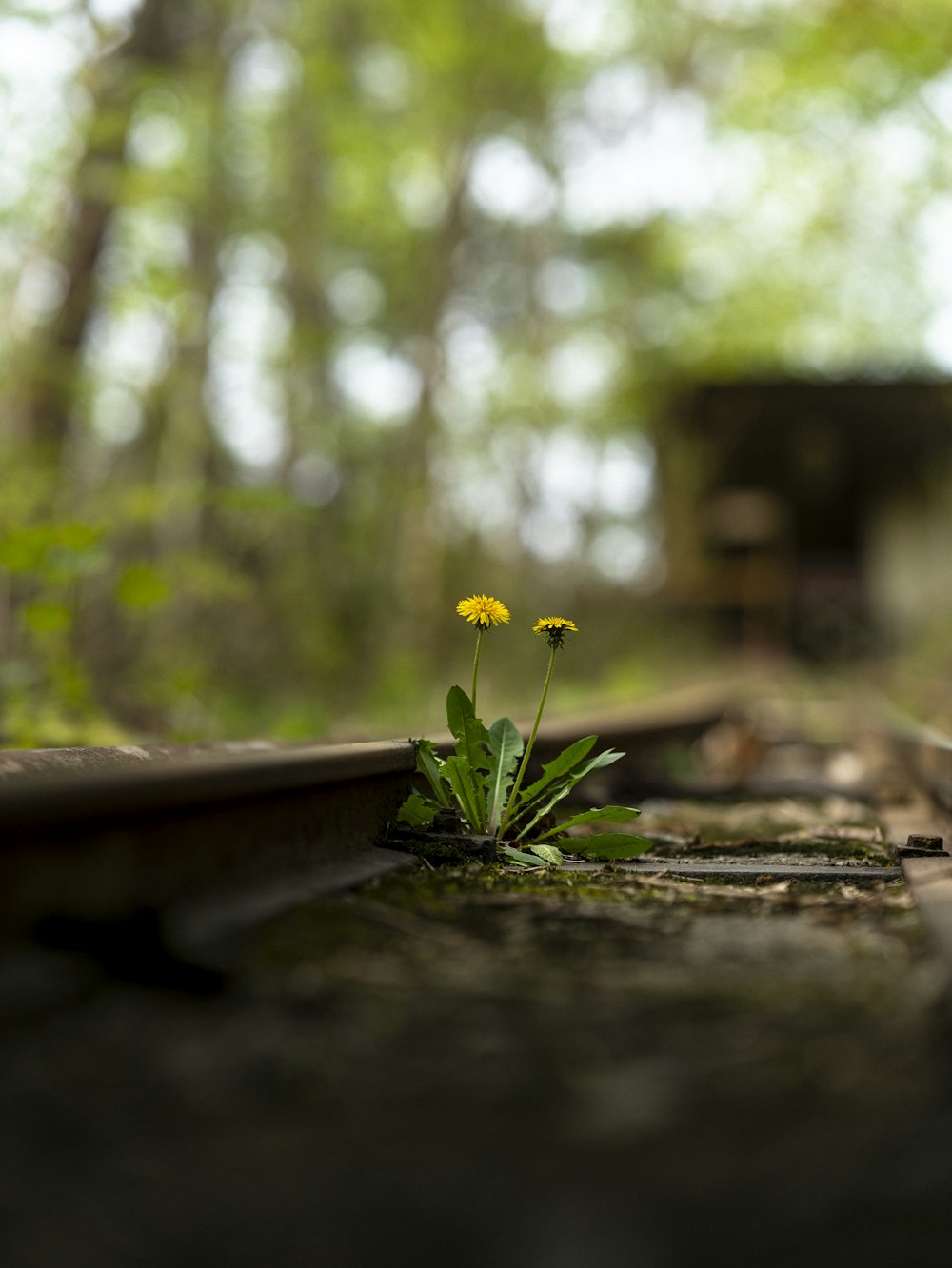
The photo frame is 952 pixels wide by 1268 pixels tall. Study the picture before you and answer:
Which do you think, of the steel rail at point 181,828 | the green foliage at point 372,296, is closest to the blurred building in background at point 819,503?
the green foliage at point 372,296

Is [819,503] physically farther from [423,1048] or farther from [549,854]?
[423,1048]

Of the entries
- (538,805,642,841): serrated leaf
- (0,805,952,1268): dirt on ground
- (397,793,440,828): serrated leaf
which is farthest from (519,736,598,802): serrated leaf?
(0,805,952,1268): dirt on ground

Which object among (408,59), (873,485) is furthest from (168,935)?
(873,485)

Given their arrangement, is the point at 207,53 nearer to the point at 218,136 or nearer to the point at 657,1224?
the point at 218,136

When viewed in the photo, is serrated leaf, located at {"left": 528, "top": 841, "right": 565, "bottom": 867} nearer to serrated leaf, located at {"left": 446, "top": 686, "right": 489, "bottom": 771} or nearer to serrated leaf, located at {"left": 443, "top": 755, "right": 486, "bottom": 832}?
serrated leaf, located at {"left": 443, "top": 755, "right": 486, "bottom": 832}

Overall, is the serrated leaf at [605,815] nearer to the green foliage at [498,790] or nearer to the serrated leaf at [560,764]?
the green foliage at [498,790]

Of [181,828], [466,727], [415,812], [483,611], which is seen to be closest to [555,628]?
[483,611]

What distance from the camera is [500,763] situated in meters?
3.05

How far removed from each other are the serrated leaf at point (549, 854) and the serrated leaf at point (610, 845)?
8 cm

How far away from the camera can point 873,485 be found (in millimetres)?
27297

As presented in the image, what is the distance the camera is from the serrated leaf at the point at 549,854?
2789 millimetres

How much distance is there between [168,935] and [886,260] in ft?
83.4

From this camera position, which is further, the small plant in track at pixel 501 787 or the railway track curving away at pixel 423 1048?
the small plant in track at pixel 501 787

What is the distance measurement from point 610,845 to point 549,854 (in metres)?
0.17
